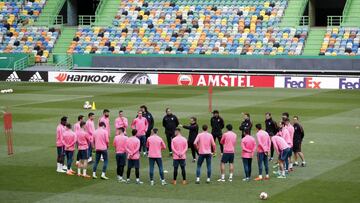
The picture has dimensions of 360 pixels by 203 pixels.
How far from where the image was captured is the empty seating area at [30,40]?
76.6 metres

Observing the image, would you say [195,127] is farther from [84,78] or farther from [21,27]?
[21,27]

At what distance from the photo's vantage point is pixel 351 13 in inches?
2795

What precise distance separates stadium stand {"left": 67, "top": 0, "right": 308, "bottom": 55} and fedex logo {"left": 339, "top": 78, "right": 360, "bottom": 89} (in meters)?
8.92

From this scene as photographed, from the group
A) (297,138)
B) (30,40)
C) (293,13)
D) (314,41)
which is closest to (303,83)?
(314,41)

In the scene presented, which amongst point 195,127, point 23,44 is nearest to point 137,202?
point 195,127

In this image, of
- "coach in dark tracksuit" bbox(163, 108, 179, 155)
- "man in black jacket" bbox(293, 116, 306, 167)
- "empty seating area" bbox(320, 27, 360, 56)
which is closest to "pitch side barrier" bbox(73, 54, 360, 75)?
"empty seating area" bbox(320, 27, 360, 56)

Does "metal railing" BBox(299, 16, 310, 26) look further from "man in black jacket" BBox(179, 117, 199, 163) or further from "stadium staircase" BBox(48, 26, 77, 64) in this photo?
"man in black jacket" BBox(179, 117, 199, 163)

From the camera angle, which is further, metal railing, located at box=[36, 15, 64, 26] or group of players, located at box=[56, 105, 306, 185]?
metal railing, located at box=[36, 15, 64, 26]

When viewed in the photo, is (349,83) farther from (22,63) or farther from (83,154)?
(83,154)

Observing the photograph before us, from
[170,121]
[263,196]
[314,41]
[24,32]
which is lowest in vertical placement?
[263,196]

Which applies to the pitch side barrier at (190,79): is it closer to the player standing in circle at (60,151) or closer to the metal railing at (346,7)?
the metal railing at (346,7)

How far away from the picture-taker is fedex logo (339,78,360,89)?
60000 mm

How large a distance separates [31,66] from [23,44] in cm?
413

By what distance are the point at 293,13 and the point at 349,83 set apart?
1410 centimetres
